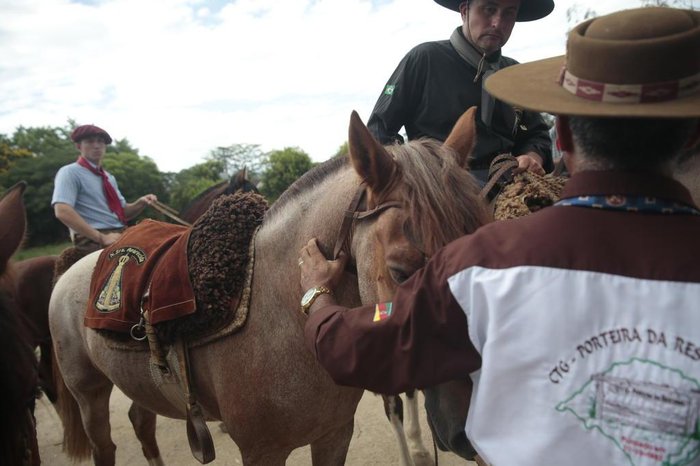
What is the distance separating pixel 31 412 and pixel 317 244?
122 centimetres

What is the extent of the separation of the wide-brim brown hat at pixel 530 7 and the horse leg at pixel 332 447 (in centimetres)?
247

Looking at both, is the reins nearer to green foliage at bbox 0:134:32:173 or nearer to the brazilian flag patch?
the brazilian flag patch

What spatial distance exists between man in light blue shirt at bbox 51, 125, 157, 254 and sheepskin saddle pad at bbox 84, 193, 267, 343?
2234mm

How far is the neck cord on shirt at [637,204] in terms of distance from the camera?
38.4 inches

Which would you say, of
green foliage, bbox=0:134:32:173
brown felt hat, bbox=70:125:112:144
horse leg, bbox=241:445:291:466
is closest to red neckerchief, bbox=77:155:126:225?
brown felt hat, bbox=70:125:112:144

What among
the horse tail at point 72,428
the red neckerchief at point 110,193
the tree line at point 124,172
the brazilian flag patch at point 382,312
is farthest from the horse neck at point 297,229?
the tree line at point 124,172

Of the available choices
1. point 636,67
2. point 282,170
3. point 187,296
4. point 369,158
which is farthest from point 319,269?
point 282,170

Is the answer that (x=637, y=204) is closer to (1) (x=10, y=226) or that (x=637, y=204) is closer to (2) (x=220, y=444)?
(1) (x=10, y=226)

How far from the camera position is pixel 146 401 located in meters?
2.73

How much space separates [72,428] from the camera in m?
3.58

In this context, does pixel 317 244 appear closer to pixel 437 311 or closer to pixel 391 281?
pixel 391 281

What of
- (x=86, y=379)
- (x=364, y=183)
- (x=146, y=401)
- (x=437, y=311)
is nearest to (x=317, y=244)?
(x=364, y=183)

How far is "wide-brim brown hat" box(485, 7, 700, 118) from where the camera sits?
0.92 meters

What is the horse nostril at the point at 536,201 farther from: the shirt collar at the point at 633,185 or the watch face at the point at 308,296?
the watch face at the point at 308,296
